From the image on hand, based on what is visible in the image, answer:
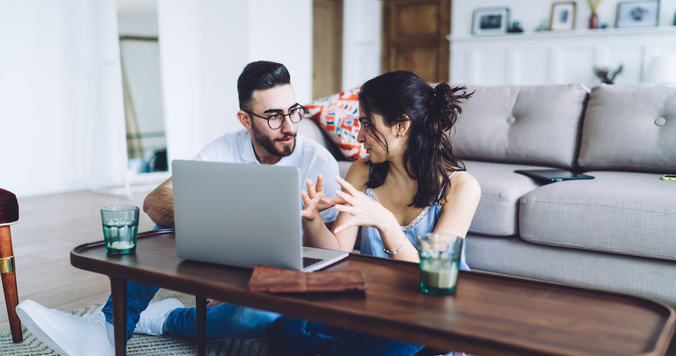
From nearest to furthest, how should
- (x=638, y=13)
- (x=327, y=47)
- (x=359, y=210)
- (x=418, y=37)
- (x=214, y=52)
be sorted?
(x=359, y=210) < (x=214, y=52) < (x=638, y=13) < (x=418, y=37) < (x=327, y=47)

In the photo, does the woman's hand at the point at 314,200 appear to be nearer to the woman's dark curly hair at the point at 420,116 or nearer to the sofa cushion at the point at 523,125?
the woman's dark curly hair at the point at 420,116

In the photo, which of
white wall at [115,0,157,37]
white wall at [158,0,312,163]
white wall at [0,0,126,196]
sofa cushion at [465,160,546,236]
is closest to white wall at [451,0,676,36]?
white wall at [158,0,312,163]

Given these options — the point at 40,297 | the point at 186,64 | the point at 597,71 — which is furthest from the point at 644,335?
the point at 597,71

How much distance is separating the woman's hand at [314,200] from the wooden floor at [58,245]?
1.24 meters

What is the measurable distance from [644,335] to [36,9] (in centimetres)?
460

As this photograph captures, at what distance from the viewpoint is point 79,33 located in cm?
448

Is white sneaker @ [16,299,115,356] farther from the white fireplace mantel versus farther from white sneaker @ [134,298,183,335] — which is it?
the white fireplace mantel

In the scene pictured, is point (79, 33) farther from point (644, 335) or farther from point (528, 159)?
point (644, 335)

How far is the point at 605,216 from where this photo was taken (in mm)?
1889

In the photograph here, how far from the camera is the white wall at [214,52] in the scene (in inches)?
195

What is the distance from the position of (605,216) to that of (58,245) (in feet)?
8.28

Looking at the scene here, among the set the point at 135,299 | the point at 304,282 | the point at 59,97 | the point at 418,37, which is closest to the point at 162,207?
the point at 135,299

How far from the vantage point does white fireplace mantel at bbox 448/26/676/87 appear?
589cm

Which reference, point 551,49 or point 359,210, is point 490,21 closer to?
point 551,49
